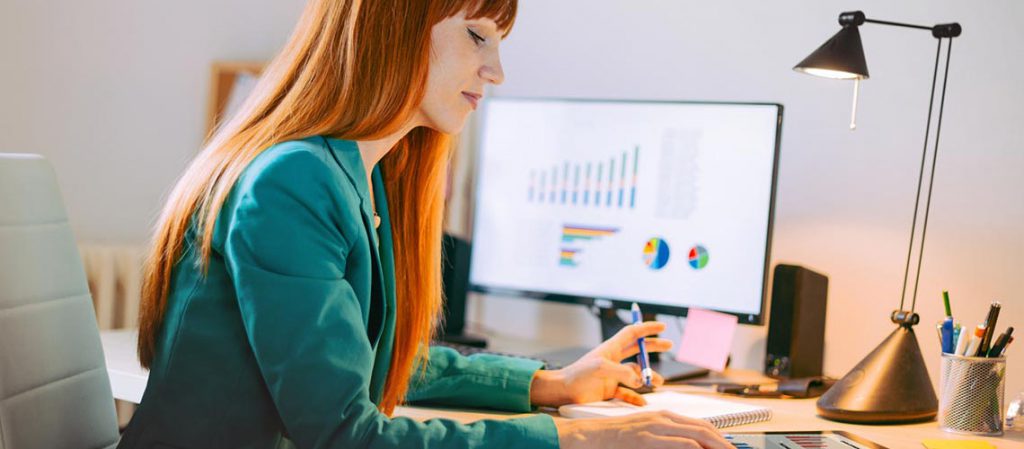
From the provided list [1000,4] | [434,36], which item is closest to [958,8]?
[1000,4]

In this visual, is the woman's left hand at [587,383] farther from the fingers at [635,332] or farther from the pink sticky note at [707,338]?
the pink sticky note at [707,338]

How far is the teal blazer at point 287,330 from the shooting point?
863mm

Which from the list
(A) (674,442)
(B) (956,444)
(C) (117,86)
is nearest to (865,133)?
(B) (956,444)

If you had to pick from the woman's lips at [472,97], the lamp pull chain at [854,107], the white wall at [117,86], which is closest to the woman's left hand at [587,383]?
the woman's lips at [472,97]

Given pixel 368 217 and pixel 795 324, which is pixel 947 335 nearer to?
pixel 795 324

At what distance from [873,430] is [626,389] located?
0.30 metres

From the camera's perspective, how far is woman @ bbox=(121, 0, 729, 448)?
0.87 m

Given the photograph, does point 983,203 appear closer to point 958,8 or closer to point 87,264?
point 958,8

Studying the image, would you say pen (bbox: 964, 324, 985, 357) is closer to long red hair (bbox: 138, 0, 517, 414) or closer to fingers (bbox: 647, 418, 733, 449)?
fingers (bbox: 647, 418, 733, 449)

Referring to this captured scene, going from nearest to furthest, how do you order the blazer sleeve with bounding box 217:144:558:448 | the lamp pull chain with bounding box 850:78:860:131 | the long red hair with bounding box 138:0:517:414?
the blazer sleeve with bounding box 217:144:558:448 < the long red hair with bounding box 138:0:517:414 < the lamp pull chain with bounding box 850:78:860:131

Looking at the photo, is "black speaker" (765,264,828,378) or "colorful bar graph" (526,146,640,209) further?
"colorful bar graph" (526,146,640,209)

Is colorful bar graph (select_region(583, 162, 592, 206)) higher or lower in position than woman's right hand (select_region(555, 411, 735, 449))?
higher

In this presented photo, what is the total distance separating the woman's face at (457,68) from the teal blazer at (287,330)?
0.12m

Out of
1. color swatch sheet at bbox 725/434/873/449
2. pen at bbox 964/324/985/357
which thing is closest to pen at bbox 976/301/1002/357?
pen at bbox 964/324/985/357
